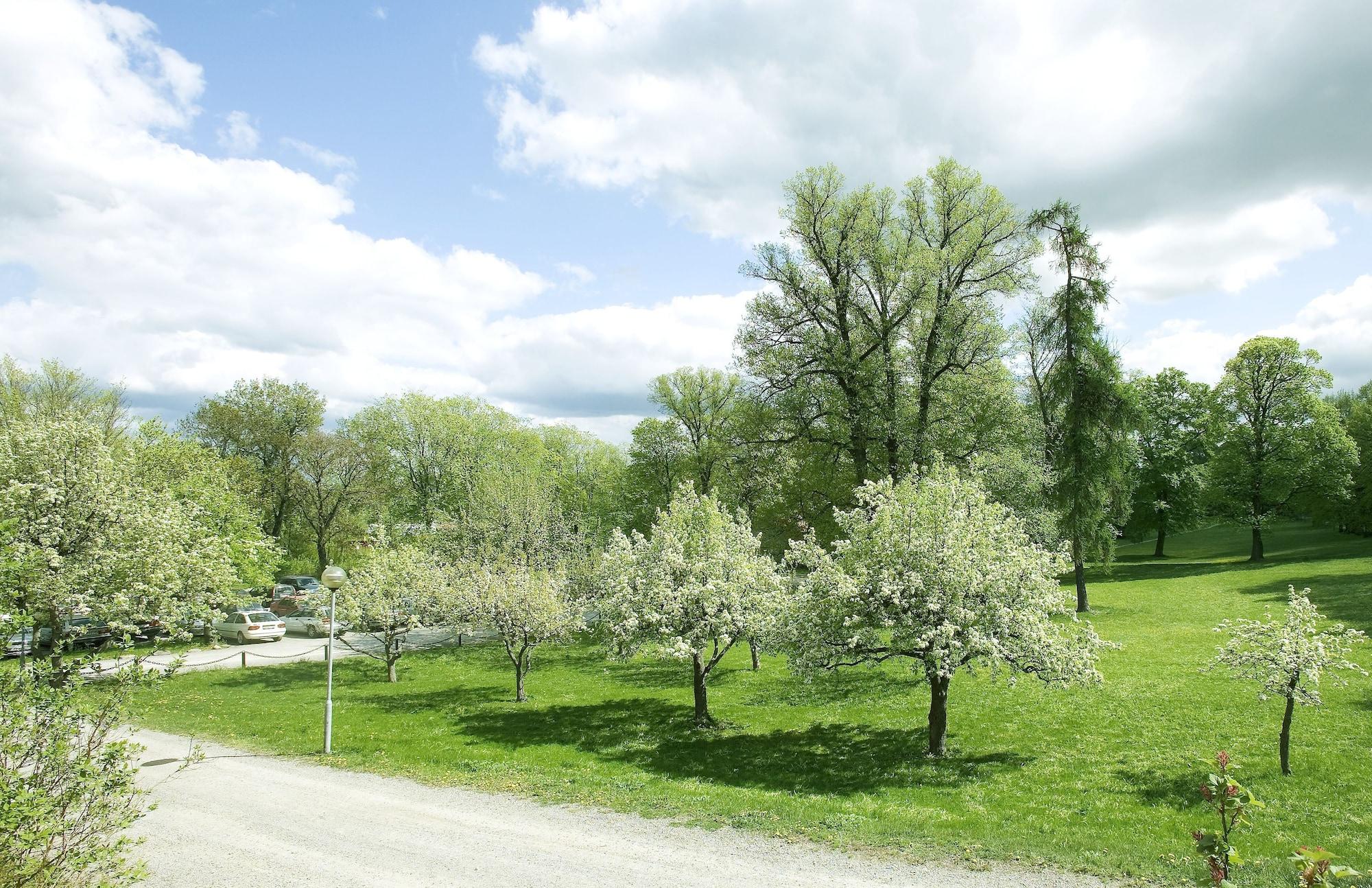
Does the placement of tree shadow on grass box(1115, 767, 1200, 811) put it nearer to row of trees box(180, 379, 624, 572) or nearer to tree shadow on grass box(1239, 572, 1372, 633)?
tree shadow on grass box(1239, 572, 1372, 633)

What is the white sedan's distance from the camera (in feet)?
122

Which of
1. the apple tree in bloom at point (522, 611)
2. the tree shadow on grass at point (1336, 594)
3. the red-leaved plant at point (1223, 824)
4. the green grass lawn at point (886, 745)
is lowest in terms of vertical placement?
the green grass lawn at point (886, 745)

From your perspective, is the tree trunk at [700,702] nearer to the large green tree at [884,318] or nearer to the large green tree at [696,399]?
the large green tree at [884,318]

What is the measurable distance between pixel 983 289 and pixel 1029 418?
6608mm

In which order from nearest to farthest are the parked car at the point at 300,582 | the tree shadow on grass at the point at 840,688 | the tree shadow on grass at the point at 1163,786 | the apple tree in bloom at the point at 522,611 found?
1. the tree shadow on grass at the point at 1163,786
2. the tree shadow on grass at the point at 840,688
3. the apple tree in bloom at the point at 522,611
4. the parked car at the point at 300,582

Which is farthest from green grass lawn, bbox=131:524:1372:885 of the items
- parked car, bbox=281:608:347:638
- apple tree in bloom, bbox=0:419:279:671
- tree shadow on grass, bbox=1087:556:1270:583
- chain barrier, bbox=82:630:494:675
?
tree shadow on grass, bbox=1087:556:1270:583

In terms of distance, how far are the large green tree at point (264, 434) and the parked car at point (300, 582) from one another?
156 inches

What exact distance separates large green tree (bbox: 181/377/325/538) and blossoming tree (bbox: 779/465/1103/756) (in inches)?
1906

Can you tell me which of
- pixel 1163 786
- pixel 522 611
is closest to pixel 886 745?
pixel 1163 786

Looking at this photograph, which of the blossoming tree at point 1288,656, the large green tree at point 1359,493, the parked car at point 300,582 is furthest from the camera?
the parked car at point 300,582

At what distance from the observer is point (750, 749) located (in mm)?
18141

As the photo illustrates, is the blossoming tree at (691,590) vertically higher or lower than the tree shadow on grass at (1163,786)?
higher

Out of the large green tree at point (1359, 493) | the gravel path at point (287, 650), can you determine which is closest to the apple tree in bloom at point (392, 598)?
the gravel path at point (287, 650)

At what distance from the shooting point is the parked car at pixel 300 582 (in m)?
51.4
